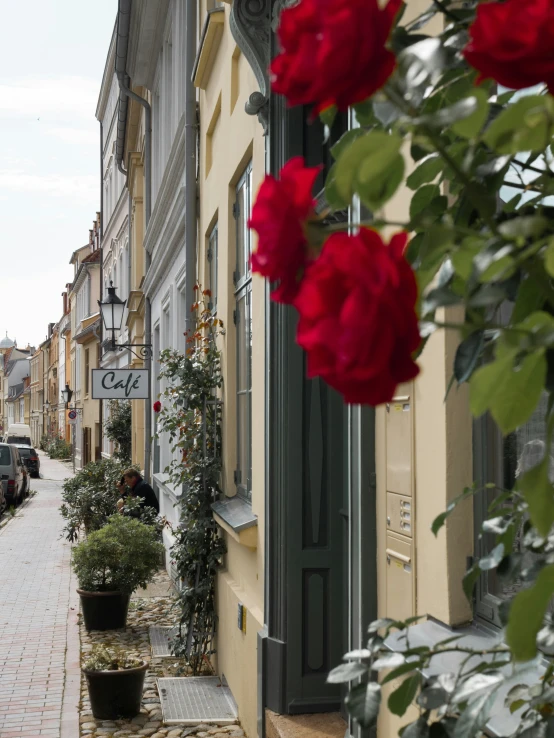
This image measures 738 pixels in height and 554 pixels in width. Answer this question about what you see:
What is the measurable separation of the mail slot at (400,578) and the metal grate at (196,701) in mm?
3114

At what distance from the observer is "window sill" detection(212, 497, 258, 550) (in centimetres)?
569

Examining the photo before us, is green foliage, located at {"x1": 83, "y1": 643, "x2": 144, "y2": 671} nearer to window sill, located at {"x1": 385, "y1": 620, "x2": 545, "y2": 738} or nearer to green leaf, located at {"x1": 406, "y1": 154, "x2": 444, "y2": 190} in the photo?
window sill, located at {"x1": 385, "y1": 620, "x2": 545, "y2": 738}

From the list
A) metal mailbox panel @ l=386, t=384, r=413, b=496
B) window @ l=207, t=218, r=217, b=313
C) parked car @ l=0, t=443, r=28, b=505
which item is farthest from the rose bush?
parked car @ l=0, t=443, r=28, b=505

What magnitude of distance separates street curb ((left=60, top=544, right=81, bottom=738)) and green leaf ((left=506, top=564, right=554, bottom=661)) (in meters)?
5.72

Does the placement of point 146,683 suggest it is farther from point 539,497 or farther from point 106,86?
point 106,86

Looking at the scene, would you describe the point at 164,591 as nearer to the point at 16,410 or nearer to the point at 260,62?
the point at 260,62

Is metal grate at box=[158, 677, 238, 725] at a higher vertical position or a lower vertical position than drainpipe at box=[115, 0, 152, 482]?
lower

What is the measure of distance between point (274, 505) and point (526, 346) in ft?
14.3

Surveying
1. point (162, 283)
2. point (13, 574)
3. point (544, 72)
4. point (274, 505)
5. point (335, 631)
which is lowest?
point (13, 574)

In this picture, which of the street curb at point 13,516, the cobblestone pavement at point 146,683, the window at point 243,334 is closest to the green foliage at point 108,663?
the cobblestone pavement at point 146,683

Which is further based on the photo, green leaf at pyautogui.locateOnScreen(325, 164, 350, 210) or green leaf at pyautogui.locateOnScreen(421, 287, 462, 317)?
green leaf at pyautogui.locateOnScreen(325, 164, 350, 210)

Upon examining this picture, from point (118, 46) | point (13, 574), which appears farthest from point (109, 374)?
point (118, 46)

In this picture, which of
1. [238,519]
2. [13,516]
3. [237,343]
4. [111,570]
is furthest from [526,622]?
[13,516]

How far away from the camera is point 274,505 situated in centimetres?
512
